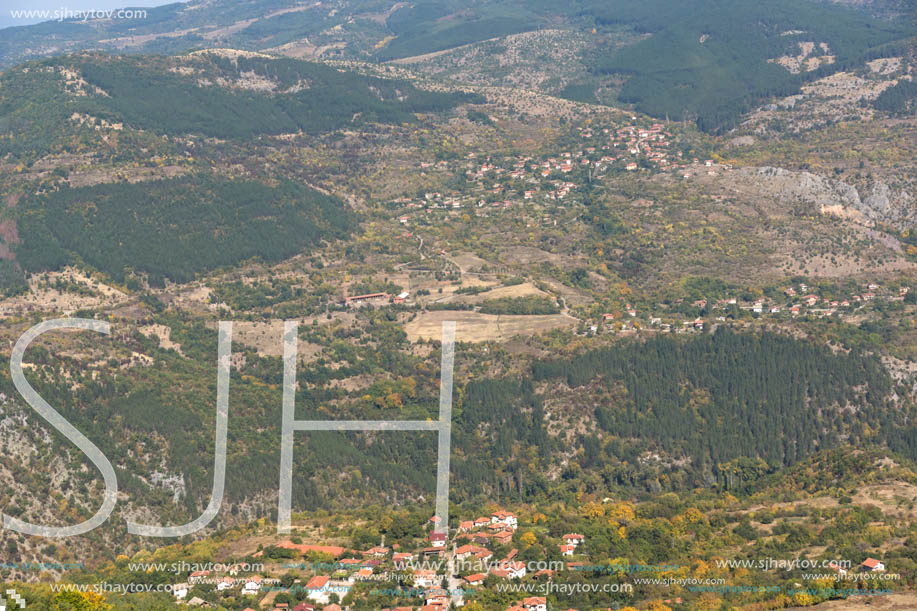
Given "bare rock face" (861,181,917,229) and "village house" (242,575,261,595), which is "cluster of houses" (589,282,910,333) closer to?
"bare rock face" (861,181,917,229)

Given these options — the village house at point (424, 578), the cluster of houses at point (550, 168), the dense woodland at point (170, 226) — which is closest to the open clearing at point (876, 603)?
the village house at point (424, 578)

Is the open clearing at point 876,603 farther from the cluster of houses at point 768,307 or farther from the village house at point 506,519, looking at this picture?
the cluster of houses at point 768,307

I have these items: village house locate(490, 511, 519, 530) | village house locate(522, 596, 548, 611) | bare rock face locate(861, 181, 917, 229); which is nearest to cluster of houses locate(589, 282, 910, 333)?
bare rock face locate(861, 181, 917, 229)

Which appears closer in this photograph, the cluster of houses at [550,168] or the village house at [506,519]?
the village house at [506,519]

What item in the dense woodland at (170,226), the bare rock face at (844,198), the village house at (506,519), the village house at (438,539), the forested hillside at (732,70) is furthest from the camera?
the forested hillside at (732,70)

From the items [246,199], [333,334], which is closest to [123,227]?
[246,199]

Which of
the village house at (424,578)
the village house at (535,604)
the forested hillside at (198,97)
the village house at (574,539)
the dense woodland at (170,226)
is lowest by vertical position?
the village house at (574,539)
